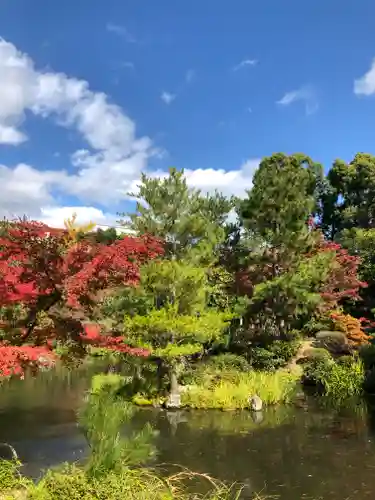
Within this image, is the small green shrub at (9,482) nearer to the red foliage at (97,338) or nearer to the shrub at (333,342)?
the red foliage at (97,338)

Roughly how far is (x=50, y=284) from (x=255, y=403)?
7785 millimetres

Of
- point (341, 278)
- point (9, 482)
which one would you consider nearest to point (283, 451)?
point (9, 482)

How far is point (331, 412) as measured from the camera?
11.5m

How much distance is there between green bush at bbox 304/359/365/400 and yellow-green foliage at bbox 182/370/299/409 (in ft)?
3.81

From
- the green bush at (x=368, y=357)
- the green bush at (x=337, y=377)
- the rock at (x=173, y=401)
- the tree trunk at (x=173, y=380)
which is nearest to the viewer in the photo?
the rock at (x=173, y=401)

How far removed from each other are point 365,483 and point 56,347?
4452 millimetres

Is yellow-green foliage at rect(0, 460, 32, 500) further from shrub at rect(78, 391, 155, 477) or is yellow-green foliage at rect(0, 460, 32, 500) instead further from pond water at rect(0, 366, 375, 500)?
pond water at rect(0, 366, 375, 500)

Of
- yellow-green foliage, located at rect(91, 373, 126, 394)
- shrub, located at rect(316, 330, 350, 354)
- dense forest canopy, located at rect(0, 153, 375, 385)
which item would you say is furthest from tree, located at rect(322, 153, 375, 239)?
yellow-green foliage, located at rect(91, 373, 126, 394)

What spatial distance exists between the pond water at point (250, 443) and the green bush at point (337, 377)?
3.97ft

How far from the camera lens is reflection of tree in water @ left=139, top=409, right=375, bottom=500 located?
21.9ft

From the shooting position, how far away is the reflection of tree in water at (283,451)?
669cm

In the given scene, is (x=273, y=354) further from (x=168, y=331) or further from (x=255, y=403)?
(x=168, y=331)

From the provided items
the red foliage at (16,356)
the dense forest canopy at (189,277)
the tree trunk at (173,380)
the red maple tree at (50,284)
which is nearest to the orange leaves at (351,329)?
the dense forest canopy at (189,277)

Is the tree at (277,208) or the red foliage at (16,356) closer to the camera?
the red foliage at (16,356)
